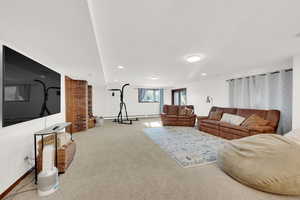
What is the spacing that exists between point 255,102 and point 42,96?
18.5 ft

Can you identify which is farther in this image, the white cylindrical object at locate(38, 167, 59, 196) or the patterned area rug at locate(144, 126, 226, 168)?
the patterned area rug at locate(144, 126, 226, 168)

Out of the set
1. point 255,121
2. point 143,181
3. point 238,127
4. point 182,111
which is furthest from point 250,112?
point 143,181

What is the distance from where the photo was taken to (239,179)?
1749 mm

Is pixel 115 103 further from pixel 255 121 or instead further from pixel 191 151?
pixel 255 121

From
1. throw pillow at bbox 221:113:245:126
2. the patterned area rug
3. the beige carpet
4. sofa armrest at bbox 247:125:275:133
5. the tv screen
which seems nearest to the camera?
the tv screen

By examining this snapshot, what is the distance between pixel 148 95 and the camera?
8594 mm

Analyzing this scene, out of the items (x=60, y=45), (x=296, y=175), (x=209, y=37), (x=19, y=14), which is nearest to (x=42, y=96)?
(x=60, y=45)

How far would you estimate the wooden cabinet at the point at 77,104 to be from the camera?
179 inches

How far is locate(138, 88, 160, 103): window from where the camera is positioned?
8.38 m

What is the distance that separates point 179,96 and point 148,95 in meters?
2.15

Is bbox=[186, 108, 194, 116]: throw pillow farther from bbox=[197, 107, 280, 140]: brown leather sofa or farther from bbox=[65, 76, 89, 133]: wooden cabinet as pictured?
bbox=[65, 76, 89, 133]: wooden cabinet

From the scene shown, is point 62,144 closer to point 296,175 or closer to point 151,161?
point 151,161

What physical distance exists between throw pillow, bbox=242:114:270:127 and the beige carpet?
2142 mm

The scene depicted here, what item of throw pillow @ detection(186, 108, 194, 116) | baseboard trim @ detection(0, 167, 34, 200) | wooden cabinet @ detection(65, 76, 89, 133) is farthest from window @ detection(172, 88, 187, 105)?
baseboard trim @ detection(0, 167, 34, 200)
